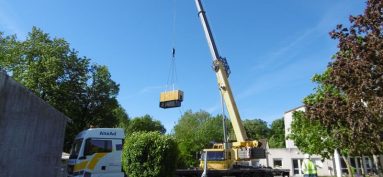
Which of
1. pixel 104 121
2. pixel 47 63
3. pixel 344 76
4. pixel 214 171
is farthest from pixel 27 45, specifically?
pixel 344 76

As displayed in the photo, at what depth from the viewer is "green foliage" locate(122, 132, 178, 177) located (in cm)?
1925

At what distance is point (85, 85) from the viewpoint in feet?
111

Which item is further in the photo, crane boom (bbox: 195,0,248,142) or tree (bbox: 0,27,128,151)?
tree (bbox: 0,27,128,151)

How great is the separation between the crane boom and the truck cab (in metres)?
7.12

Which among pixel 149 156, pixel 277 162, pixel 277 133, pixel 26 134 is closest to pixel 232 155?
pixel 149 156

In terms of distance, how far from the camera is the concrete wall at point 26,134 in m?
15.2

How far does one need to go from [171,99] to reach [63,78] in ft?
47.7

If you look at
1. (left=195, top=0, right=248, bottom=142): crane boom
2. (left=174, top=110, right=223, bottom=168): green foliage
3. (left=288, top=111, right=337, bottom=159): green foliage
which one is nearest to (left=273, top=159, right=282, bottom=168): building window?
(left=174, top=110, right=223, bottom=168): green foliage

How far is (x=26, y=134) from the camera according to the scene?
623 inches

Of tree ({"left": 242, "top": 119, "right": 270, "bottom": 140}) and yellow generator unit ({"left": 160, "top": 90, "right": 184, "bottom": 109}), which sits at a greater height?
tree ({"left": 242, "top": 119, "right": 270, "bottom": 140})

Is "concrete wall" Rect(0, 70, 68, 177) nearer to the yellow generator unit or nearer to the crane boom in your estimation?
the yellow generator unit

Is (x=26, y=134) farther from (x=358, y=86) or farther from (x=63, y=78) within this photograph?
(x=63, y=78)

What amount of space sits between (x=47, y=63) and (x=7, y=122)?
1706 cm

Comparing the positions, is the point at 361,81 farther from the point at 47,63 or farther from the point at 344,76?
the point at 47,63
